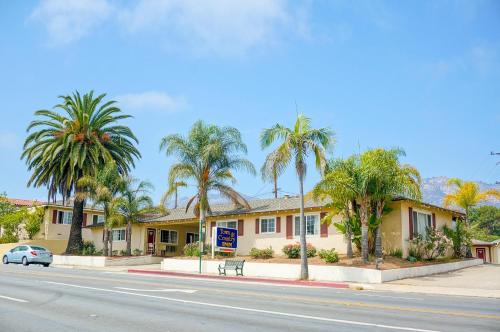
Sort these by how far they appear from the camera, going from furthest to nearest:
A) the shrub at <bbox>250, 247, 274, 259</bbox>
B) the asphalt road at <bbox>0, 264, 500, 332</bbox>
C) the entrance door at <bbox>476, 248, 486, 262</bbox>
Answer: the entrance door at <bbox>476, 248, 486, 262</bbox> < the shrub at <bbox>250, 247, 274, 259</bbox> < the asphalt road at <bbox>0, 264, 500, 332</bbox>

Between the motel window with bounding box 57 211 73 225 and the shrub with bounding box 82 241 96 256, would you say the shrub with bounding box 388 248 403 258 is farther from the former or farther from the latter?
the motel window with bounding box 57 211 73 225

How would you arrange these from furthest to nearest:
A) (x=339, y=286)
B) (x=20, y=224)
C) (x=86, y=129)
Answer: (x=20, y=224), (x=86, y=129), (x=339, y=286)

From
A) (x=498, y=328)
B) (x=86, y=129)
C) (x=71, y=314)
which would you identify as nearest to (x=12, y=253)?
(x=86, y=129)

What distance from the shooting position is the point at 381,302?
1441 centimetres

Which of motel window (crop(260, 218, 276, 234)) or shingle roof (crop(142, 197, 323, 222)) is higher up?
shingle roof (crop(142, 197, 323, 222))

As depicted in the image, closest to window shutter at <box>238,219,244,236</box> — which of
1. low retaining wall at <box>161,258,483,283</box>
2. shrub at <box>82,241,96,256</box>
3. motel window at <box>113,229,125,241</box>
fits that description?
low retaining wall at <box>161,258,483,283</box>

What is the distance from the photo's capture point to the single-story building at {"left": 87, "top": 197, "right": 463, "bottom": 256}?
29297mm

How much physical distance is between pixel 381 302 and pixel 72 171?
32958 millimetres

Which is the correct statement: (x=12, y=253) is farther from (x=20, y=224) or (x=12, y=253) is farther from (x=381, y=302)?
(x=381, y=302)

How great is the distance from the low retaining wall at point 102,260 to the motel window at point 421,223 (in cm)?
2163

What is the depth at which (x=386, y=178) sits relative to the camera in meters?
25.1

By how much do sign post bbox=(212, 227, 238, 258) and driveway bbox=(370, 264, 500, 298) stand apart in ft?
40.3

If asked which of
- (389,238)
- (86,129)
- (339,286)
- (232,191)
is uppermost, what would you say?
(86,129)

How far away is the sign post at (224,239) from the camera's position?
32.5 metres
